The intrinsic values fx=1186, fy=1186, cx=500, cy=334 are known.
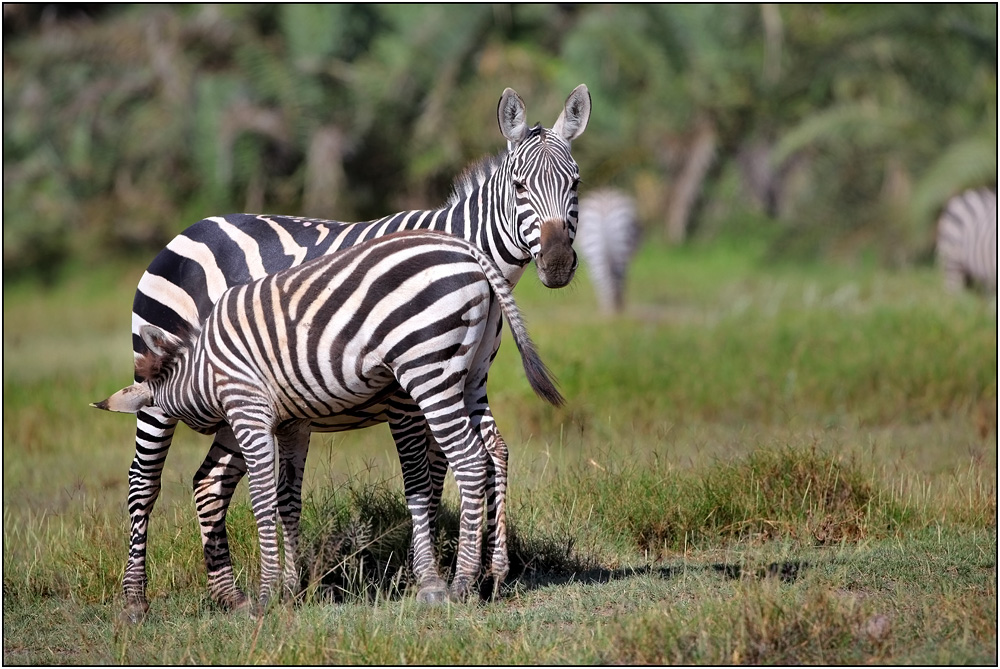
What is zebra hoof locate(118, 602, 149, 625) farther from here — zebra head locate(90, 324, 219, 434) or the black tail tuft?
the black tail tuft

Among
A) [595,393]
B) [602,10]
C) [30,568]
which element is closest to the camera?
[30,568]

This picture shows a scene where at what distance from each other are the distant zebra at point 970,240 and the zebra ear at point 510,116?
11.0m

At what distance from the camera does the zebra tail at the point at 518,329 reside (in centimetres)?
545

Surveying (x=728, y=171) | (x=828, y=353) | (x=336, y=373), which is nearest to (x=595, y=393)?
(x=828, y=353)

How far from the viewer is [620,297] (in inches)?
704

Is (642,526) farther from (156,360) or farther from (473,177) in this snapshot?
(156,360)

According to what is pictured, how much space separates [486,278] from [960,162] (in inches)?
555

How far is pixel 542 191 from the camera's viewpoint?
5.55 metres

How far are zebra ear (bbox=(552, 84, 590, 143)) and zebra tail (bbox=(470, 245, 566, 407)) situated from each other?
88 centimetres

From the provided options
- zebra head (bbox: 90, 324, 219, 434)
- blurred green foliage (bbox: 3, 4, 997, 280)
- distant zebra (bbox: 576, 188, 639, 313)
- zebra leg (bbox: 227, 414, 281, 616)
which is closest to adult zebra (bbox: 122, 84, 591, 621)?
zebra head (bbox: 90, 324, 219, 434)

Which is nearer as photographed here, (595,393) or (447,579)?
(447,579)

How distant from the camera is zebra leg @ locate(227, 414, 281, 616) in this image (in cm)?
547

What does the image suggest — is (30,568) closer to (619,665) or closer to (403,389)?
(403,389)

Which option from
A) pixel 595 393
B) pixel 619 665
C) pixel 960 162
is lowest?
pixel 619 665
